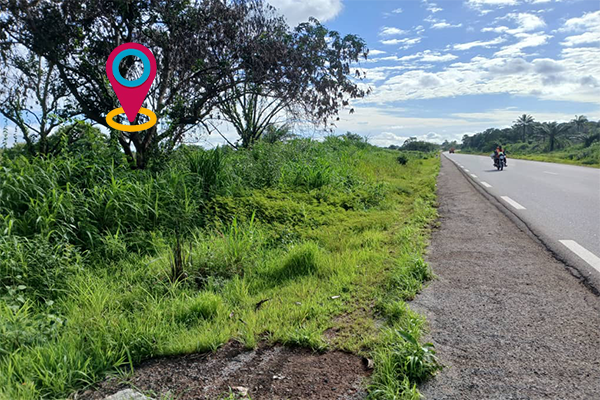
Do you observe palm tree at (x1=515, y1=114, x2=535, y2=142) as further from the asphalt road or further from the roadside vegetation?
the asphalt road

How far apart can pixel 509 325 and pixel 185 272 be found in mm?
2742

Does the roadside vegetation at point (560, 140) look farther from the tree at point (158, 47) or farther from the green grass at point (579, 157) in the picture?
the tree at point (158, 47)

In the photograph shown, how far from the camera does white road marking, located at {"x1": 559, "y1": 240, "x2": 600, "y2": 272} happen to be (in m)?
3.73

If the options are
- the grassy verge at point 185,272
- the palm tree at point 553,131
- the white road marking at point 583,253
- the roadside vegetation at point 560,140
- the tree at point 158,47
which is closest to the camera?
the grassy verge at point 185,272

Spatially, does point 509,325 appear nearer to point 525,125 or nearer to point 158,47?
point 158,47

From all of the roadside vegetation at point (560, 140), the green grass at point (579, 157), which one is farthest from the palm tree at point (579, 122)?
the green grass at point (579, 157)

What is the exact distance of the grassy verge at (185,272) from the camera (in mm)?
2332

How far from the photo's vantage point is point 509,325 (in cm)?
255

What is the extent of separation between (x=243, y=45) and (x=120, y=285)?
6.93 m

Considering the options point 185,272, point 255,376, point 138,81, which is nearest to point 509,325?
point 255,376

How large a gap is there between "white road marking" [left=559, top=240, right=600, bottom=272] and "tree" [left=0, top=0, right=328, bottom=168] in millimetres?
6778

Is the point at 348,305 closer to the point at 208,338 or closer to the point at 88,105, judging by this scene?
the point at 208,338

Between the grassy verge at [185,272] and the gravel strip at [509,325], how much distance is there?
19cm

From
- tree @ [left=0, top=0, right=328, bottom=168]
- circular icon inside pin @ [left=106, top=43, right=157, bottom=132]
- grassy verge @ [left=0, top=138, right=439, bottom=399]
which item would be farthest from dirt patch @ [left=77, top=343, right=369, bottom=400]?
tree @ [left=0, top=0, right=328, bottom=168]
